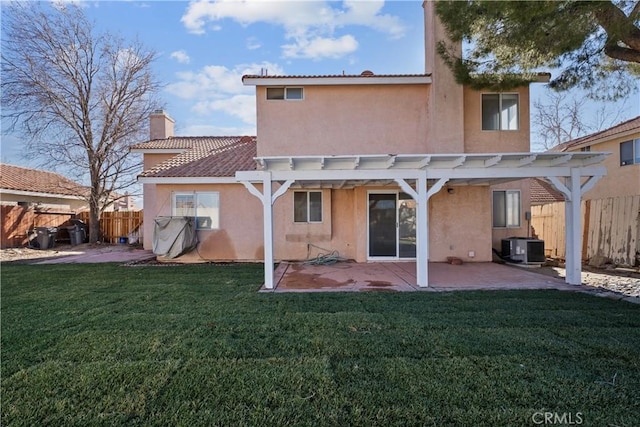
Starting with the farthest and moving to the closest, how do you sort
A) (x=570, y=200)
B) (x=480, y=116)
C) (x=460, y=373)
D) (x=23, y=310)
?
(x=480, y=116) < (x=570, y=200) < (x=23, y=310) < (x=460, y=373)

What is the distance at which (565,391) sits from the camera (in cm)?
309

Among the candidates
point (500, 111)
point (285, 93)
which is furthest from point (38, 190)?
point (500, 111)

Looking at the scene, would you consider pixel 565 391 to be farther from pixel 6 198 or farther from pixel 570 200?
pixel 6 198

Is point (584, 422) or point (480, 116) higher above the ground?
point (480, 116)

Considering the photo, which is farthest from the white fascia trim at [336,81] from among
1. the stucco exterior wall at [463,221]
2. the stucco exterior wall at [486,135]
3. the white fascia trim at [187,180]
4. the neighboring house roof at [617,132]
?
the neighboring house roof at [617,132]

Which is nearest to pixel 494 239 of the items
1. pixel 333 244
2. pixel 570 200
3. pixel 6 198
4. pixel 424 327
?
pixel 570 200

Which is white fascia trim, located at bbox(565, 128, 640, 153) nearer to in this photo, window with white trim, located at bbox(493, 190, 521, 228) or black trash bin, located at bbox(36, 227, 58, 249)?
window with white trim, located at bbox(493, 190, 521, 228)

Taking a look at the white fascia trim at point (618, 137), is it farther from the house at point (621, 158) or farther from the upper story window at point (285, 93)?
the upper story window at point (285, 93)

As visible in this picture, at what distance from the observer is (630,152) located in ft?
46.7

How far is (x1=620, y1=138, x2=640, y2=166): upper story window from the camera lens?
13922 mm

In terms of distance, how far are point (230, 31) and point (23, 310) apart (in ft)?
31.9

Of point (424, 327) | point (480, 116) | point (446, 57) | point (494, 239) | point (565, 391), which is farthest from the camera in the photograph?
point (494, 239)

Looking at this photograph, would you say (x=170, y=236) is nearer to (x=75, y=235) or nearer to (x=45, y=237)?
(x=45, y=237)

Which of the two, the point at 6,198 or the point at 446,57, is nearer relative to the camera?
the point at 446,57
